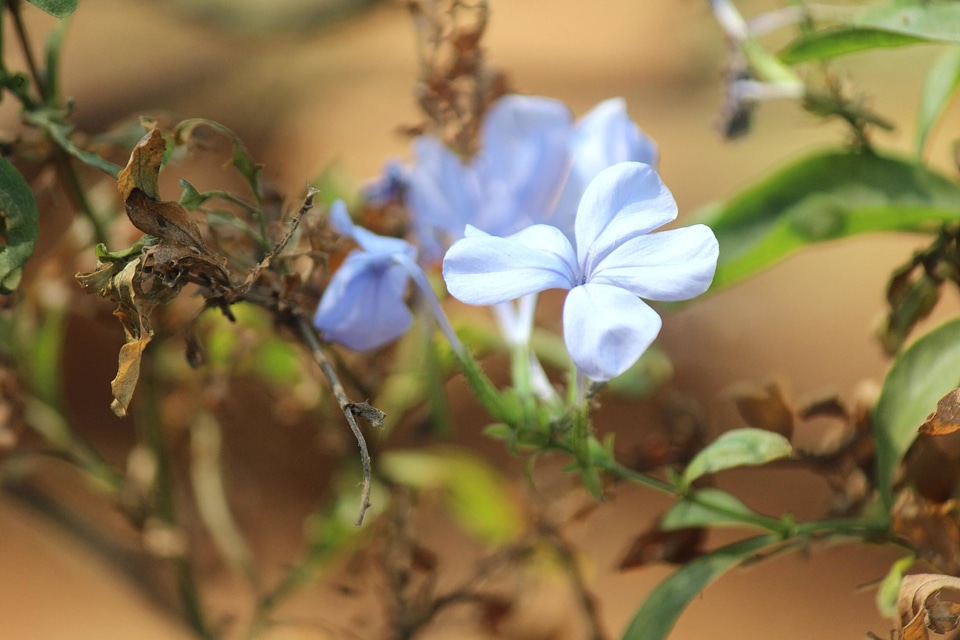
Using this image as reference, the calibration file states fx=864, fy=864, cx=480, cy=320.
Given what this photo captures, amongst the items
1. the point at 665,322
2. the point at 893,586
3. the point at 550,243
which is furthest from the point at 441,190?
the point at 665,322

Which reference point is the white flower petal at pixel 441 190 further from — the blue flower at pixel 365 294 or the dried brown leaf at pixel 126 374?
the dried brown leaf at pixel 126 374

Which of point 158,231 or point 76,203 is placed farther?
point 76,203

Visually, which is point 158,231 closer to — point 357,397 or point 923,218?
point 357,397

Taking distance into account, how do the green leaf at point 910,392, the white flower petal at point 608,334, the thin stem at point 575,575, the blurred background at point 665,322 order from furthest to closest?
the blurred background at point 665,322, the thin stem at point 575,575, the green leaf at point 910,392, the white flower petal at point 608,334

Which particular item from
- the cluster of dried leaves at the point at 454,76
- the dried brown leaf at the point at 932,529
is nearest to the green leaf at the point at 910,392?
the dried brown leaf at the point at 932,529

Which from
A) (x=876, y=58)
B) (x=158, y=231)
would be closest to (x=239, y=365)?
(x=158, y=231)

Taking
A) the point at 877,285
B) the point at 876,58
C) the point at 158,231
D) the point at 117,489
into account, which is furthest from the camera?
the point at 876,58

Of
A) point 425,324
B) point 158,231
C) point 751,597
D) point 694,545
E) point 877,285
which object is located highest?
point 158,231

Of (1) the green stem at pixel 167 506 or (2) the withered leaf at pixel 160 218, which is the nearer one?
(2) the withered leaf at pixel 160 218
